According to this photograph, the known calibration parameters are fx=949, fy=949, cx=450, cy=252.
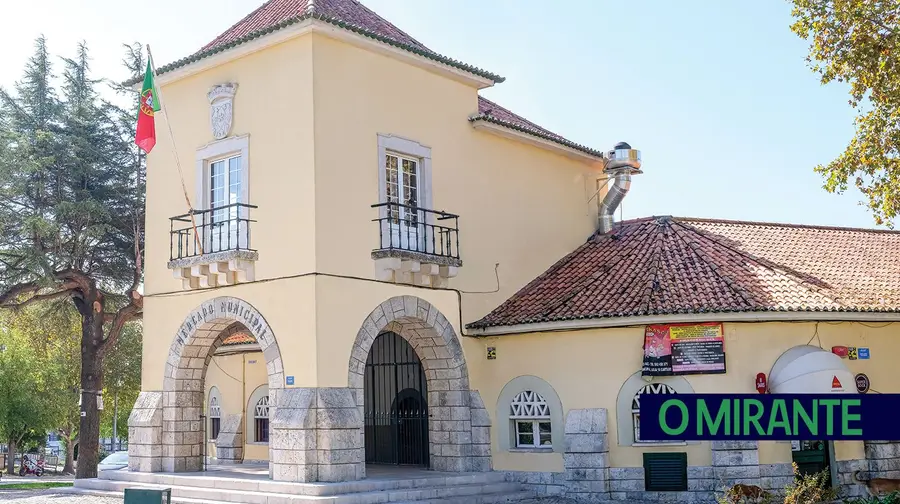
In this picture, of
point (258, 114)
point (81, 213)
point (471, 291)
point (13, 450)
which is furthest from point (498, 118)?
point (13, 450)

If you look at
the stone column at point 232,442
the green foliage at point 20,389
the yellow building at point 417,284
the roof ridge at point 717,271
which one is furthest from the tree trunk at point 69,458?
the roof ridge at point 717,271

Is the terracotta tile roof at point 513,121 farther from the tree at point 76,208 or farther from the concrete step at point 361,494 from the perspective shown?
the tree at point 76,208

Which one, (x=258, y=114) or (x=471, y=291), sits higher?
(x=258, y=114)

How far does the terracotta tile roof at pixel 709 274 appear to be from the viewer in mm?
17688

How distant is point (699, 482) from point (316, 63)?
1025cm

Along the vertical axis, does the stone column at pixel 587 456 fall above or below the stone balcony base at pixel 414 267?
below

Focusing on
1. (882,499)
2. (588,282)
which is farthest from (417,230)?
(882,499)

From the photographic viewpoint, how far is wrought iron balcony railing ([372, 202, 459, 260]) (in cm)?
1788

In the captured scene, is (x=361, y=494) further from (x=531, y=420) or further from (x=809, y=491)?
(x=809, y=491)

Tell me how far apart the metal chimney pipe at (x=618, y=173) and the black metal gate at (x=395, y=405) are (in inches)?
228

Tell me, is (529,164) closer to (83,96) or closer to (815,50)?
(815,50)

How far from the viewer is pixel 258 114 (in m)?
18.1

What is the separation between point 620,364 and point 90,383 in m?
16.5

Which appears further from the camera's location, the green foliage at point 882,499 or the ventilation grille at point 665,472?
the ventilation grille at point 665,472
